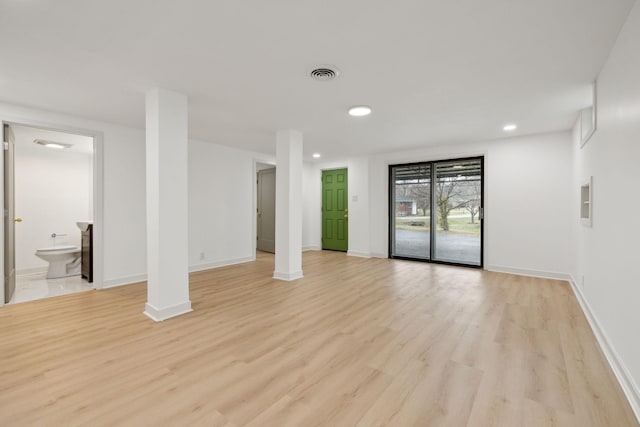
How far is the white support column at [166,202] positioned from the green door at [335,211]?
4.72 metres

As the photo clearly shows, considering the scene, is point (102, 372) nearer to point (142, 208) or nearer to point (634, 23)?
point (142, 208)

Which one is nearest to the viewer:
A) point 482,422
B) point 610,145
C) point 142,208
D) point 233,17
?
point 482,422

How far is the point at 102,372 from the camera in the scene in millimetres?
1975

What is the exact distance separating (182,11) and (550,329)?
3.94 meters

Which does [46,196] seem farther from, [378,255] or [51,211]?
[378,255]

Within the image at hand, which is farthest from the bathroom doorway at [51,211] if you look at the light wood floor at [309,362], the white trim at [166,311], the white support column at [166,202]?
the white support column at [166,202]

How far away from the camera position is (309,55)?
2.31 meters

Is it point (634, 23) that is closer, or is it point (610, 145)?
point (634, 23)

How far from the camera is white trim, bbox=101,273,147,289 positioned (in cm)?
404

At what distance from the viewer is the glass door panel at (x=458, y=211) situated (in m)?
5.45

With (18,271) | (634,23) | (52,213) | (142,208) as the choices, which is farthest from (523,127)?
(18,271)

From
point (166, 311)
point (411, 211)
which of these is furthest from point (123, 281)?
point (411, 211)

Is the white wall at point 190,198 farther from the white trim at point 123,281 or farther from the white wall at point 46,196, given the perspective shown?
the white wall at point 46,196

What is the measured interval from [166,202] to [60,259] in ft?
10.6
